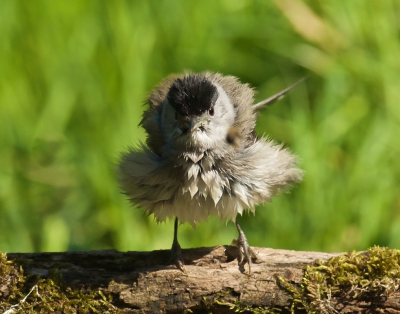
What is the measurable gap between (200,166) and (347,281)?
1121mm

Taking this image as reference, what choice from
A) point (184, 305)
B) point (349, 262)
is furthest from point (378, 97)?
point (184, 305)

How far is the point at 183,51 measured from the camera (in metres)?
6.00

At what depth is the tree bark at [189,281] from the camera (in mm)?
3285

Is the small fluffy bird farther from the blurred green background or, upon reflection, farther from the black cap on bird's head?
the blurred green background

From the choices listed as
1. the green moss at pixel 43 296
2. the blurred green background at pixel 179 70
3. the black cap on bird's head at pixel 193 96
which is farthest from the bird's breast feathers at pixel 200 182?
the blurred green background at pixel 179 70

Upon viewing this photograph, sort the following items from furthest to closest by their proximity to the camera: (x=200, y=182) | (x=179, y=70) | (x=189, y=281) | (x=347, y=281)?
(x=179, y=70)
(x=200, y=182)
(x=189, y=281)
(x=347, y=281)

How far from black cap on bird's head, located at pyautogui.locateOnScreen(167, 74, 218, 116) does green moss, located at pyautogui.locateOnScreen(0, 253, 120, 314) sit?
1.24m

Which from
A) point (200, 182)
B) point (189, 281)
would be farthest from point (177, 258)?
point (200, 182)

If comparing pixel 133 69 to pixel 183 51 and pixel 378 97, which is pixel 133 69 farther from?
pixel 378 97

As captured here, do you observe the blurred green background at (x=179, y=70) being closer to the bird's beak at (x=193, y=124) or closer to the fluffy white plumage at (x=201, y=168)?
the fluffy white plumage at (x=201, y=168)

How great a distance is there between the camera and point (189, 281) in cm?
338

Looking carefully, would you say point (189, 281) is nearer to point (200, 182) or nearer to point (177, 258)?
point (177, 258)

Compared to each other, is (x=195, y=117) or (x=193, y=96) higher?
(x=193, y=96)

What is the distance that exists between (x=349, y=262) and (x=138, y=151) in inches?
61.2
